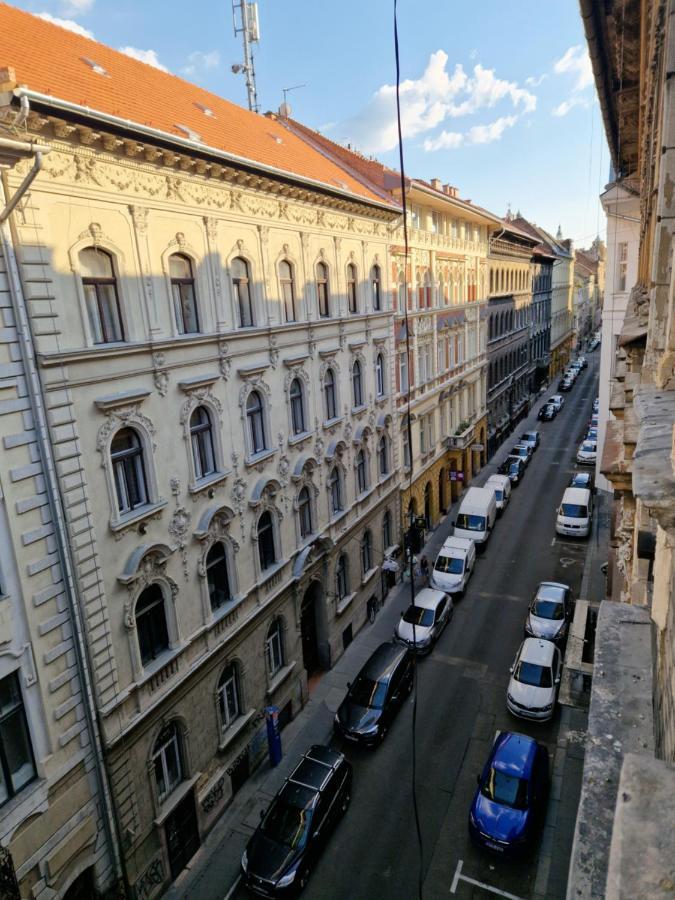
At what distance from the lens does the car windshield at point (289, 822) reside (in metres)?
13.5

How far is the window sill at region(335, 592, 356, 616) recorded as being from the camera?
→ 21628 mm

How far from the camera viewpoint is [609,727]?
11.9ft

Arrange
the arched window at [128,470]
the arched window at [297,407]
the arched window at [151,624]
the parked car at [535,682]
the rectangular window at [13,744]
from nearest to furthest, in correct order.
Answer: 1. the rectangular window at [13,744]
2. the arched window at [128,470]
3. the arched window at [151,624]
4. the parked car at [535,682]
5. the arched window at [297,407]

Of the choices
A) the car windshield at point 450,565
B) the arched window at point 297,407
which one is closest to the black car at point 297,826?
the arched window at point 297,407

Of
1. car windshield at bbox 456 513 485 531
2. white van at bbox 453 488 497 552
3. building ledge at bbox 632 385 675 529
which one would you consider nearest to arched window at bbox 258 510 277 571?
white van at bbox 453 488 497 552

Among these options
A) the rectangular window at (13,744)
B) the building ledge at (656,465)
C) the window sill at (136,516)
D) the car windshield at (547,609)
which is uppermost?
the building ledge at (656,465)

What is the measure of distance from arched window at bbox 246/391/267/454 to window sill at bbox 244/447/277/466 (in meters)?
0.18

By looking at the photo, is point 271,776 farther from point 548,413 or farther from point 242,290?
point 548,413

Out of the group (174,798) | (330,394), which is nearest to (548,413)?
(330,394)

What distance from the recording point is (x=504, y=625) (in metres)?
23.3

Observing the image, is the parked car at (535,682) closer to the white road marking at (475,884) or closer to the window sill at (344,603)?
the white road marking at (475,884)

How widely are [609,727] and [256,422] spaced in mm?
13932

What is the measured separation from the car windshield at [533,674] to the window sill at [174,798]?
33.2 ft

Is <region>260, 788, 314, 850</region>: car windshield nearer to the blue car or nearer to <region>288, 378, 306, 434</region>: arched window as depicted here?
the blue car
